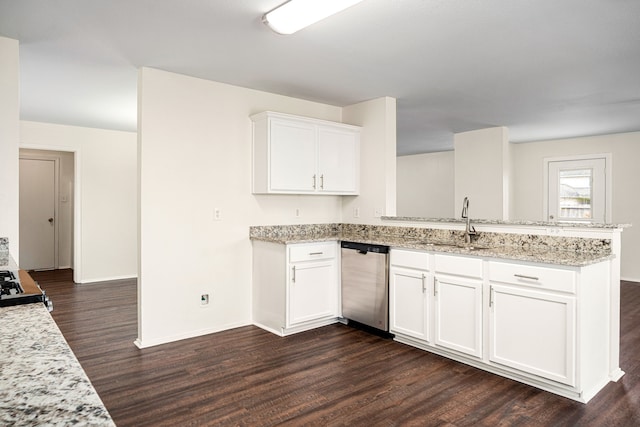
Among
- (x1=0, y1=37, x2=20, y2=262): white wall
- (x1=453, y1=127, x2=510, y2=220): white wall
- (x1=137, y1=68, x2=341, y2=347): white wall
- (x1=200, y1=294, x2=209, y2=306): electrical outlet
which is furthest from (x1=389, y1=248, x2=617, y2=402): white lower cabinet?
(x1=453, y1=127, x2=510, y2=220): white wall

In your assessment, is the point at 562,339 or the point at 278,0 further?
the point at 562,339

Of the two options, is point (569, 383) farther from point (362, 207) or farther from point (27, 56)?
point (27, 56)

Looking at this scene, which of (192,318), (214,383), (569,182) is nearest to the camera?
(214,383)

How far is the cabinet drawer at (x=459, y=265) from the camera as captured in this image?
2924 mm

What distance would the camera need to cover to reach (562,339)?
2498 millimetres

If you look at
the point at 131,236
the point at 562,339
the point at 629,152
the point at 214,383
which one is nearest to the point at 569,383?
the point at 562,339

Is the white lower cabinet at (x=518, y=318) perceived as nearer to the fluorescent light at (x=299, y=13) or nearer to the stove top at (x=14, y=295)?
the fluorescent light at (x=299, y=13)

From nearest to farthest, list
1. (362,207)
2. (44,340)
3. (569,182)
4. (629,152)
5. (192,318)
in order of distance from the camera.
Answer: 1. (44,340)
2. (192,318)
3. (362,207)
4. (629,152)
5. (569,182)

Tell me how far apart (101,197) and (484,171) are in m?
5.77

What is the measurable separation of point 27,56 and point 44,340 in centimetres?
295

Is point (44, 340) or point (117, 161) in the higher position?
point (117, 161)

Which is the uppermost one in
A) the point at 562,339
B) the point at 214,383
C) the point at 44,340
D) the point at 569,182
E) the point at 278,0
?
the point at 278,0

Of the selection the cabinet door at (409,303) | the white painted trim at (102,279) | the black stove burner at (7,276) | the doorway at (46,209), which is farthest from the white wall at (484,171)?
the doorway at (46,209)

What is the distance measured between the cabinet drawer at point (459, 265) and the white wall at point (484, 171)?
337 centimetres
